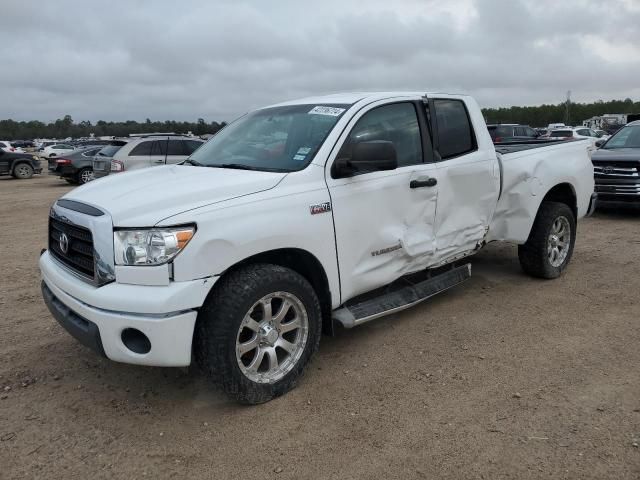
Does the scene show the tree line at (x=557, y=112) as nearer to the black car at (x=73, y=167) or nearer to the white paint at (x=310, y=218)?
the black car at (x=73, y=167)

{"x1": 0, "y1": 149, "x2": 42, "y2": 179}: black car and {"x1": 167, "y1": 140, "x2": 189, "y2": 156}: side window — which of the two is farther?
{"x1": 0, "y1": 149, "x2": 42, "y2": 179}: black car

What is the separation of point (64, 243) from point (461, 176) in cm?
313

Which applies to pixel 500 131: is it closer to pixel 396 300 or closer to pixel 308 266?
pixel 396 300

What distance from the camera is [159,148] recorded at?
14.7 m

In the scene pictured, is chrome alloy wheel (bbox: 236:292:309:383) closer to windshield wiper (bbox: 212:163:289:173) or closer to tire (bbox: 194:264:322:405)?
tire (bbox: 194:264:322:405)

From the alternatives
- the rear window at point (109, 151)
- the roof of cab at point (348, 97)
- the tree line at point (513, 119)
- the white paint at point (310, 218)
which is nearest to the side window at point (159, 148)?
the rear window at point (109, 151)

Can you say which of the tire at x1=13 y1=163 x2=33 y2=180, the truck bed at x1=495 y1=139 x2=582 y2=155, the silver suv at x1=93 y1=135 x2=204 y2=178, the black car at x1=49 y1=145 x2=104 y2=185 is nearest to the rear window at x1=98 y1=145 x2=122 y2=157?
the silver suv at x1=93 y1=135 x2=204 y2=178

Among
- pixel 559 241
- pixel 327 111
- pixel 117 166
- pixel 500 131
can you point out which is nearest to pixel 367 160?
pixel 327 111

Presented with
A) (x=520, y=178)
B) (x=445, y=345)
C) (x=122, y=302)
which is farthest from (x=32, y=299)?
(x=520, y=178)

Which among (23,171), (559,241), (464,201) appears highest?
(23,171)

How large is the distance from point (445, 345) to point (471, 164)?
1.62m

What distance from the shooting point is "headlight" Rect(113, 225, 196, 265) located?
9.43 feet

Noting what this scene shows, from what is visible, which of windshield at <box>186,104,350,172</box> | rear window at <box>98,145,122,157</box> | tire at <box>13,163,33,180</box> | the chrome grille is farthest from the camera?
tire at <box>13,163,33,180</box>

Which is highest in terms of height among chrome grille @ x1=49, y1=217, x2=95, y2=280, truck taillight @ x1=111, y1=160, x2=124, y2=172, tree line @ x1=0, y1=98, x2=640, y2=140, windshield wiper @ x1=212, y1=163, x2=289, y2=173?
tree line @ x1=0, y1=98, x2=640, y2=140
